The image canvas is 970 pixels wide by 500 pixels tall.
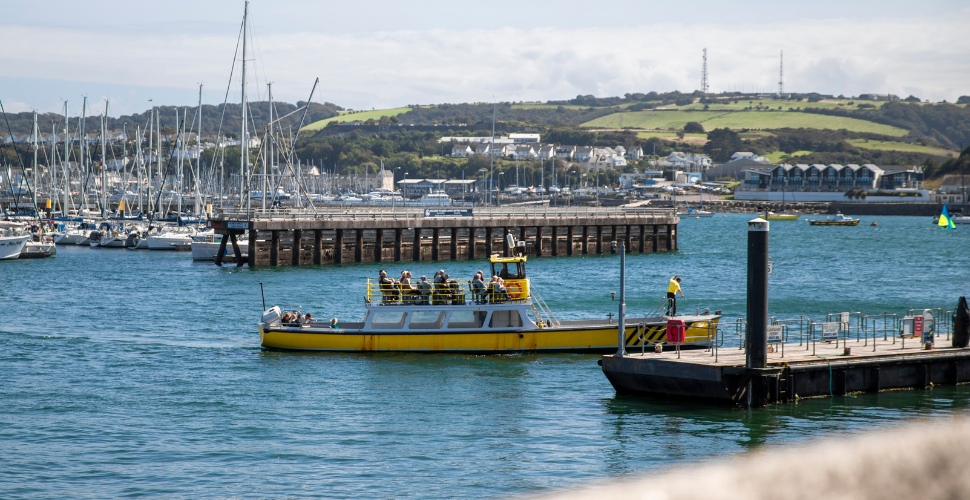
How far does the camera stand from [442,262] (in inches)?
2625

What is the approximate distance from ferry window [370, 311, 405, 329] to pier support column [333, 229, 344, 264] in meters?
33.7

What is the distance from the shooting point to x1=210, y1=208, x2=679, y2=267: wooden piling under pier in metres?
62.4

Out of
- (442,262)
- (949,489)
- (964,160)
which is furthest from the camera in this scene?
(964,160)

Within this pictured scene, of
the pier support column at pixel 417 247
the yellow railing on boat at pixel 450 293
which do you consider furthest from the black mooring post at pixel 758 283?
the pier support column at pixel 417 247

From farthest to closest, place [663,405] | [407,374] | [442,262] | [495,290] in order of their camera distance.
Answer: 1. [442,262]
2. [495,290]
3. [407,374]
4. [663,405]

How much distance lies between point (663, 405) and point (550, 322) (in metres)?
8.61

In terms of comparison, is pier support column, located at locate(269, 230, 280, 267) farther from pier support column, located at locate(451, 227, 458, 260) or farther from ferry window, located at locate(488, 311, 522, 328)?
ferry window, located at locate(488, 311, 522, 328)

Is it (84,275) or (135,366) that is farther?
(84,275)

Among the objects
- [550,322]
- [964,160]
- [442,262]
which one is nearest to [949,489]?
[550,322]

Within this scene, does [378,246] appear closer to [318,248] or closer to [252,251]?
[318,248]

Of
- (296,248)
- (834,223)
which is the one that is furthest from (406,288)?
(834,223)

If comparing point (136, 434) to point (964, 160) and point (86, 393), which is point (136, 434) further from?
point (964, 160)

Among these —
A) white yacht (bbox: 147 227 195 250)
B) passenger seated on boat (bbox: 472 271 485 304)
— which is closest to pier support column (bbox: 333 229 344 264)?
white yacht (bbox: 147 227 195 250)

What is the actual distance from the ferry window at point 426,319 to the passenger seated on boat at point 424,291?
1.33 feet
